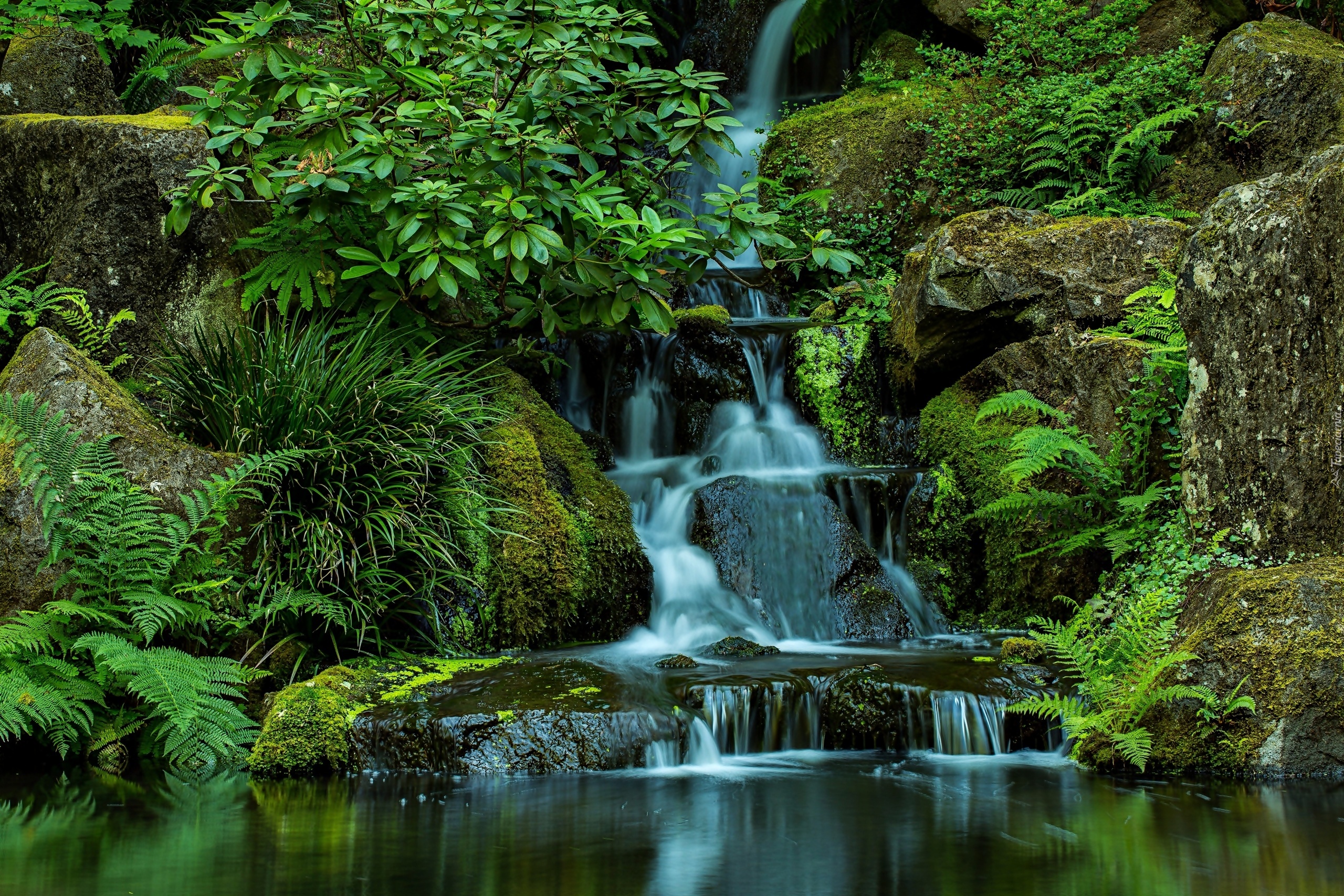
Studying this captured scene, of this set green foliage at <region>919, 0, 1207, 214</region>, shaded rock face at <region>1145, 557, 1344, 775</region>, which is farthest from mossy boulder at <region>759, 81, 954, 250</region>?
shaded rock face at <region>1145, 557, 1344, 775</region>

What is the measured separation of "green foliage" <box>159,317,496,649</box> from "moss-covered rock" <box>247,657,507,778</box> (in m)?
0.37

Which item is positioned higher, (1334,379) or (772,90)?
(772,90)

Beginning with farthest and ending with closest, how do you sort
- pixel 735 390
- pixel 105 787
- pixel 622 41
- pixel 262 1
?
1. pixel 735 390
2. pixel 622 41
3. pixel 262 1
4. pixel 105 787

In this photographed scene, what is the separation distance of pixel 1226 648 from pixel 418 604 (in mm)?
3939

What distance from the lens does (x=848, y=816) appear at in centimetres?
390

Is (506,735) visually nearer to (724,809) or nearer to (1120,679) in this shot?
(724,809)

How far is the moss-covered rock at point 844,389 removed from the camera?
28.6 ft

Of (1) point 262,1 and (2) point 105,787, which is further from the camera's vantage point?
(1) point 262,1

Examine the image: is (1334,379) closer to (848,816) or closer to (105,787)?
(848,816)

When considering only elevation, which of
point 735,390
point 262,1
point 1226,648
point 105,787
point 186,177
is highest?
point 262,1

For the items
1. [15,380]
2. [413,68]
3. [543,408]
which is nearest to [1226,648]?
[543,408]

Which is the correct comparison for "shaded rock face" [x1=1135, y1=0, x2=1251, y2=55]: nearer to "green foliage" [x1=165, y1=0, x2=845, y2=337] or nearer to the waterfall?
the waterfall

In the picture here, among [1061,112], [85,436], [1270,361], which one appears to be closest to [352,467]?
[85,436]

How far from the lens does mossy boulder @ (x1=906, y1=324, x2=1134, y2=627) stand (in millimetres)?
6852
